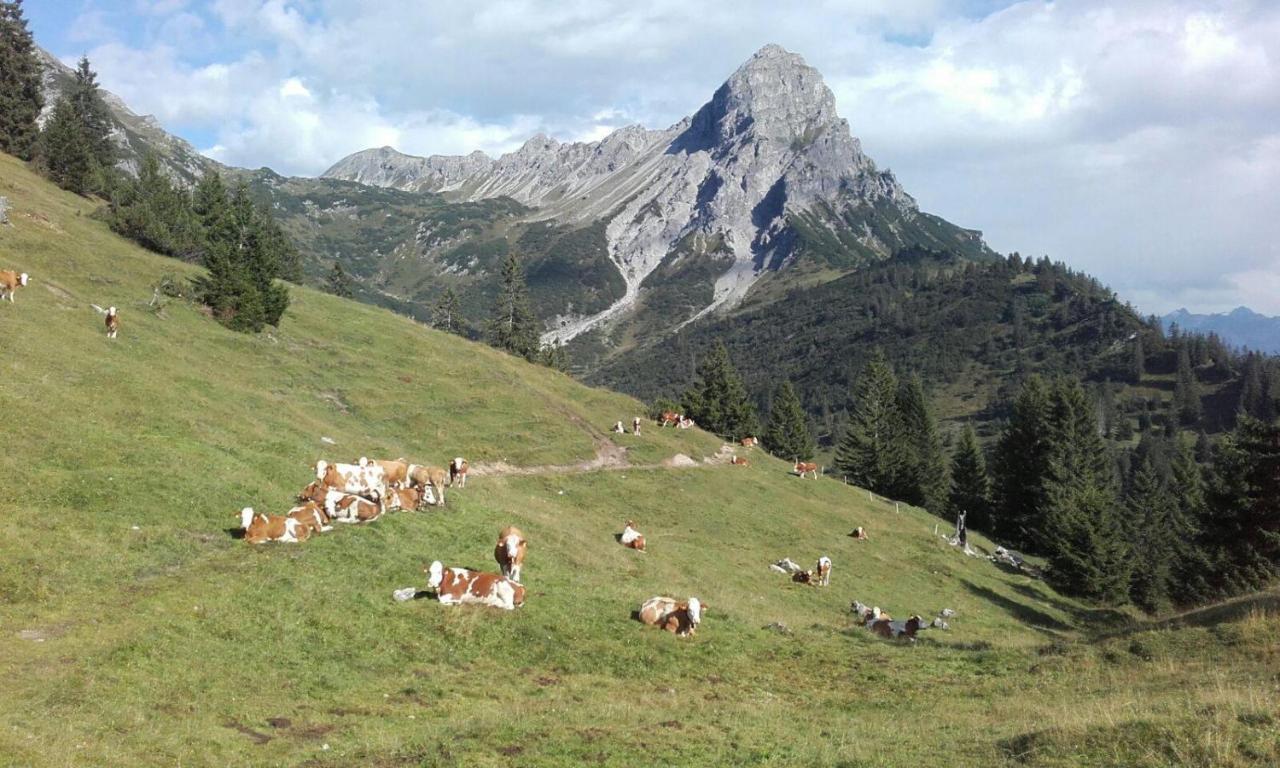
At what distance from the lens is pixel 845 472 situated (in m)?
88.5

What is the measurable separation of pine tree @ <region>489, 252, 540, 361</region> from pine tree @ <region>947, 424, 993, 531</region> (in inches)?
2349

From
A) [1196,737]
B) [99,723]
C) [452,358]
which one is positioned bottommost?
[99,723]

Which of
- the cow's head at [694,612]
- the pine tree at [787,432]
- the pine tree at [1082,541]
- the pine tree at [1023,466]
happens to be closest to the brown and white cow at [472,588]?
the cow's head at [694,612]

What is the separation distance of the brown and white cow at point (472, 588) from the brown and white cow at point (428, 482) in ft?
23.6

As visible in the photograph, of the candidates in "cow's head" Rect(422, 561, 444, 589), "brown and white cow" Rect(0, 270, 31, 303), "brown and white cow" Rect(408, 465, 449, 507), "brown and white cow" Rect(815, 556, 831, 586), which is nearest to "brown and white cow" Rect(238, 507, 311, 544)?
"cow's head" Rect(422, 561, 444, 589)

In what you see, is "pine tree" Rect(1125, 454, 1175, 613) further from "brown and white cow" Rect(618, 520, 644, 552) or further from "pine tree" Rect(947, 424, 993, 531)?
"brown and white cow" Rect(618, 520, 644, 552)

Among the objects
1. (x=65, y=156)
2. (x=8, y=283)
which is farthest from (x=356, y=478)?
(x=65, y=156)

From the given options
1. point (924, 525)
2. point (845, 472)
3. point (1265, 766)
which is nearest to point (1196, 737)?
point (1265, 766)

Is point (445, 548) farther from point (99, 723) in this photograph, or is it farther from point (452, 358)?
point (452, 358)

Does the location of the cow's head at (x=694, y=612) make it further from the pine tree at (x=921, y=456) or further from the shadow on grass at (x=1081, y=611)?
the pine tree at (x=921, y=456)

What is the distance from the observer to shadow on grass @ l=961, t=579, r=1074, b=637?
41969mm

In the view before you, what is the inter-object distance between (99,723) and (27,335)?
27.4m

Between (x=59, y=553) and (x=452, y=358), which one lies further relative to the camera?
(x=452, y=358)

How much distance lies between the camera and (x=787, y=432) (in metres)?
97.7
